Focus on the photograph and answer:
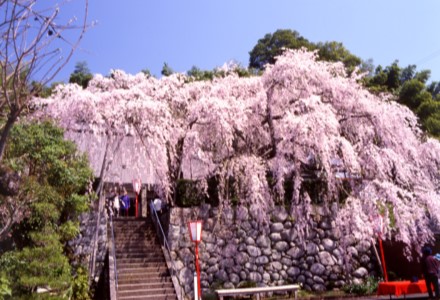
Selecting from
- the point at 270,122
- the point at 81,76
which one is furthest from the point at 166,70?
the point at 270,122

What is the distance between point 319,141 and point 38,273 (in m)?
8.57

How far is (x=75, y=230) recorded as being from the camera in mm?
12195

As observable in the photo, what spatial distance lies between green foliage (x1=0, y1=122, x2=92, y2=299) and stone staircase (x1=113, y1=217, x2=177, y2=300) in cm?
129

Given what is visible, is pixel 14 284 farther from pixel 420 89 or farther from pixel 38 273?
pixel 420 89

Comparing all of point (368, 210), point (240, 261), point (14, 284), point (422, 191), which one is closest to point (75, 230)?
point (14, 284)

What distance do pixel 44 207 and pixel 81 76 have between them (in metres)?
17.7

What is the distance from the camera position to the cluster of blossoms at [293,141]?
45.1 ft

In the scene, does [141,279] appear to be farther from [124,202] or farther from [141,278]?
[124,202]

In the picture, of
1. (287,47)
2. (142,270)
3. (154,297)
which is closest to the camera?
(154,297)

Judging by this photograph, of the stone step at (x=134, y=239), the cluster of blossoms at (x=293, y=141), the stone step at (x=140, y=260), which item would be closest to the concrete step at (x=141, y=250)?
the stone step at (x=140, y=260)

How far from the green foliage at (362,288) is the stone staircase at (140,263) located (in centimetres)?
570

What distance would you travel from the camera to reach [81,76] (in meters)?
26.9

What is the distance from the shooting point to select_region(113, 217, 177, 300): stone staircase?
12828 mm

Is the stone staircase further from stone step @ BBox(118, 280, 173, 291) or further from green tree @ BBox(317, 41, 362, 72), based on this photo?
green tree @ BBox(317, 41, 362, 72)
